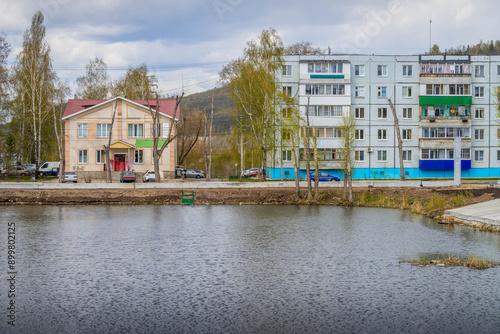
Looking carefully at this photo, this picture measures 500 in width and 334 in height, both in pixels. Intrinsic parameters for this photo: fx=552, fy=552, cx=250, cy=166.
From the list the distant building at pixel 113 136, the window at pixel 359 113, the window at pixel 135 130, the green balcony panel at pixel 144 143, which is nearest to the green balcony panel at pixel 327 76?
the window at pixel 359 113

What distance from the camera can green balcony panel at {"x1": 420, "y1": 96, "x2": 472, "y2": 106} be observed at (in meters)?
77.6

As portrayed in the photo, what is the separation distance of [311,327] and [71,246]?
15.7m

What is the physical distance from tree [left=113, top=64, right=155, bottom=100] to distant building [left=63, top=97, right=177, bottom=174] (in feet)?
50.0

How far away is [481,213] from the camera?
3278 centimetres

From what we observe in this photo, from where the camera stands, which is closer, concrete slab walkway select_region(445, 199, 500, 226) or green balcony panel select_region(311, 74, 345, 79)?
concrete slab walkway select_region(445, 199, 500, 226)

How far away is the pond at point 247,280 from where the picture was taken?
1365 centimetres

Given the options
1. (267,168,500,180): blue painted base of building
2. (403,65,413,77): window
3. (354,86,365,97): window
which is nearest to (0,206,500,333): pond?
(267,168,500,180): blue painted base of building

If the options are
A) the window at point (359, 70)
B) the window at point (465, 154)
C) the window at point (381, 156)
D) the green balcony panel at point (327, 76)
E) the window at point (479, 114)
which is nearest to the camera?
the green balcony panel at point (327, 76)

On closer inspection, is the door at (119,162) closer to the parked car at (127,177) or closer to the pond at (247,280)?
the parked car at (127,177)

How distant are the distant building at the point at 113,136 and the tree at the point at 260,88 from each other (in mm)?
10823

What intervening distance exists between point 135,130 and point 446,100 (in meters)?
43.4

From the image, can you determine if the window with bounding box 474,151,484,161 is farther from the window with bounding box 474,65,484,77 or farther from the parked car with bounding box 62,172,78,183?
the parked car with bounding box 62,172,78,183

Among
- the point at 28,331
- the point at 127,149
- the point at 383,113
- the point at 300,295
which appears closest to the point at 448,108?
the point at 383,113

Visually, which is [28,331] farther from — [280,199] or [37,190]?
[37,190]
